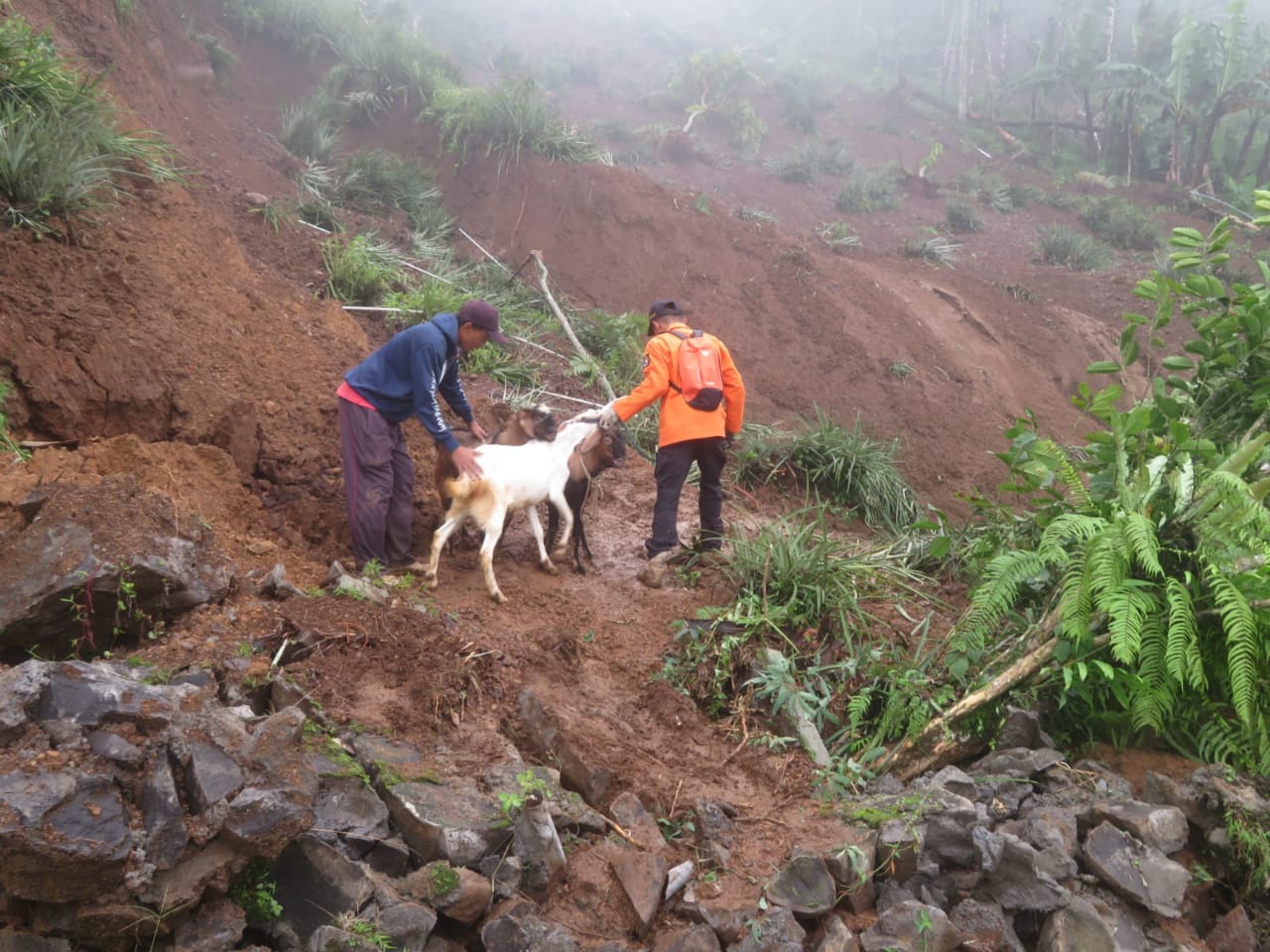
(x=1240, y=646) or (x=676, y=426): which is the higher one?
(x=1240, y=646)

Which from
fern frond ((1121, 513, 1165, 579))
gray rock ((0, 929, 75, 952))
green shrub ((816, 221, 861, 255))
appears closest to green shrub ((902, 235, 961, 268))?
green shrub ((816, 221, 861, 255))

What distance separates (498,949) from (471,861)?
0.31m

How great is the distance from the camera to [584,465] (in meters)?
6.47

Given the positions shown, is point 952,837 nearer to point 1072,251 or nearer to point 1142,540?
point 1142,540

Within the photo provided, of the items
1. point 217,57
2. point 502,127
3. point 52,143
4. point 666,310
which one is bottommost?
point 666,310

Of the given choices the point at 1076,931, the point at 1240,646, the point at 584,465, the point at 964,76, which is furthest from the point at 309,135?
the point at 964,76

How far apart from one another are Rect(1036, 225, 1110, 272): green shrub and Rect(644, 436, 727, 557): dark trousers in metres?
17.7

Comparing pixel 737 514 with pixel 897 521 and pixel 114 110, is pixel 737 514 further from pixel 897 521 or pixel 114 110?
pixel 114 110

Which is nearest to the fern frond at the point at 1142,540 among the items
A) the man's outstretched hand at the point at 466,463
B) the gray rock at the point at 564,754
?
the gray rock at the point at 564,754

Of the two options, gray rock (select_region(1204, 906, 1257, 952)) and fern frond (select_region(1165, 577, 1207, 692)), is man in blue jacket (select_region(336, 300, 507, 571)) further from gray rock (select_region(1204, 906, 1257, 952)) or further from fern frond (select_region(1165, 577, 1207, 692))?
gray rock (select_region(1204, 906, 1257, 952))

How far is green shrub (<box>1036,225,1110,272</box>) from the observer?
2131cm

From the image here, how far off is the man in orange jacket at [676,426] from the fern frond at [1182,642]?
310 cm

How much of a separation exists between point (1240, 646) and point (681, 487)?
358cm

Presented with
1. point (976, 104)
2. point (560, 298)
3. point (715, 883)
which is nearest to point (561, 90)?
point (976, 104)
